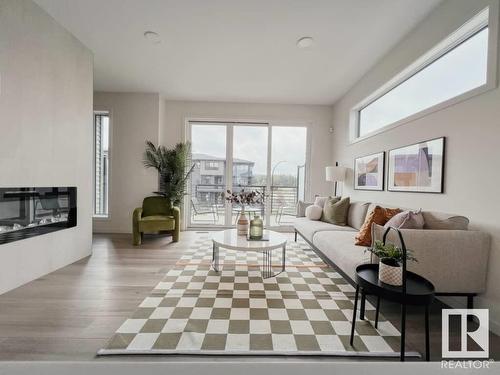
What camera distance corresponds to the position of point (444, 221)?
6.56ft

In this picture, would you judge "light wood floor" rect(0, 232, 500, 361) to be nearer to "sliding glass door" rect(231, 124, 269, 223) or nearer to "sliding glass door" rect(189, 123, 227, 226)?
"sliding glass door" rect(189, 123, 227, 226)

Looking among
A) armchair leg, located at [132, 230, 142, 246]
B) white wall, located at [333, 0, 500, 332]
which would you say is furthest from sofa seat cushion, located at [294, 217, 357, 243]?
armchair leg, located at [132, 230, 142, 246]

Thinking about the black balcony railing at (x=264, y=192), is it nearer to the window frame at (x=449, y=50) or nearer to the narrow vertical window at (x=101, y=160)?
the narrow vertical window at (x=101, y=160)

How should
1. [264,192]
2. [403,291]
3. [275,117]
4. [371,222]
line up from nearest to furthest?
1. [403,291]
2. [371,222]
3. [275,117]
4. [264,192]

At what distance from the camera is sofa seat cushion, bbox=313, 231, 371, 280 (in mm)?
2074

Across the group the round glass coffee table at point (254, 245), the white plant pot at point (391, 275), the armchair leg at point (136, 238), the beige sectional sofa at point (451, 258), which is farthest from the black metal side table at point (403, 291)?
the armchair leg at point (136, 238)

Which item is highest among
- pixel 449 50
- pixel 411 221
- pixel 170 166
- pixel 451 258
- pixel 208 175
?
pixel 449 50

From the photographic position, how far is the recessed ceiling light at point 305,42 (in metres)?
2.83

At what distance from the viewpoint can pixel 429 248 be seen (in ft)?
5.96

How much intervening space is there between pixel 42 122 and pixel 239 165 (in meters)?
3.27

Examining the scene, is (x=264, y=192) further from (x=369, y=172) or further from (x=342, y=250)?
(x=342, y=250)

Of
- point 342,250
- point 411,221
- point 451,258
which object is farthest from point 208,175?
point 451,258

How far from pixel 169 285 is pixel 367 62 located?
12.4ft

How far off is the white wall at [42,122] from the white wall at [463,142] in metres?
3.98
